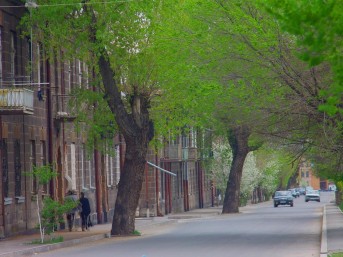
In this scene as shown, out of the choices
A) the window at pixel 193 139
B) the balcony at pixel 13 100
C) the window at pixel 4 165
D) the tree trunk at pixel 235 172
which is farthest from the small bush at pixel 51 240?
the window at pixel 193 139

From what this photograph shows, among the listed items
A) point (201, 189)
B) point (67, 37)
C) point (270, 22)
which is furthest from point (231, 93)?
point (201, 189)

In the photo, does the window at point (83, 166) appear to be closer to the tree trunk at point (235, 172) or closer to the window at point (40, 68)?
the window at point (40, 68)

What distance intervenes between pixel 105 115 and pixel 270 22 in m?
13.2

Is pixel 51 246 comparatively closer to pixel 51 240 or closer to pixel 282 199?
pixel 51 240

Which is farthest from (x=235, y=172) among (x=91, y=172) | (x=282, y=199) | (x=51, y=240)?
(x=51, y=240)

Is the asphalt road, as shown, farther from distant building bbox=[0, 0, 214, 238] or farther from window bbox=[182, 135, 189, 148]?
window bbox=[182, 135, 189, 148]

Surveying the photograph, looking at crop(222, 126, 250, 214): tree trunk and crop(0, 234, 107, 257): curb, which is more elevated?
crop(222, 126, 250, 214): tree trunk

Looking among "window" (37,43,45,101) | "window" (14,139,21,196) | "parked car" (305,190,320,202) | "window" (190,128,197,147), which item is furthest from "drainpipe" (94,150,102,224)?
"parked car" (305,190,320,202)

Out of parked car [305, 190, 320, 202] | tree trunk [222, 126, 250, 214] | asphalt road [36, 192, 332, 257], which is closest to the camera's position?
asphalt road [36, 192, 332, 257]

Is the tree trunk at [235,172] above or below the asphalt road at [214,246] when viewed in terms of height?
above

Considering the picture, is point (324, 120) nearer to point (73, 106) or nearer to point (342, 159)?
point (342, 159)

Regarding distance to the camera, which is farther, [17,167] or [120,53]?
[17,167]

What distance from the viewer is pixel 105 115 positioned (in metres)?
37.7

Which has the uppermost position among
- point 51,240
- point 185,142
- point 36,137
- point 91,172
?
point 185,142
